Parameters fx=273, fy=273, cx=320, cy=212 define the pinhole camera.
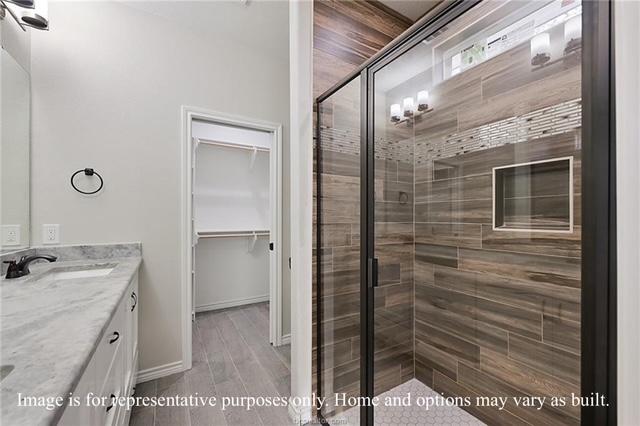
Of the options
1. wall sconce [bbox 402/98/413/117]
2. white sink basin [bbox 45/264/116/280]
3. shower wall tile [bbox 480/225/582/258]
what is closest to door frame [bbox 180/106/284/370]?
white sink basin [bbox 45/264/116/280]

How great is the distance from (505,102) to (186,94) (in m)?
2.26

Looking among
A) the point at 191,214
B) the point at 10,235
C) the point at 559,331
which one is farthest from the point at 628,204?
the point at 10,235

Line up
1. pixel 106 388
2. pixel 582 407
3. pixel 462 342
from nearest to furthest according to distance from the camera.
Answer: pixel 582 407
pixel 106 388
pixel 462 342

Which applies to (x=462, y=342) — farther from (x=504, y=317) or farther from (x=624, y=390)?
(x=624, y=390)

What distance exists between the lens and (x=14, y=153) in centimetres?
154

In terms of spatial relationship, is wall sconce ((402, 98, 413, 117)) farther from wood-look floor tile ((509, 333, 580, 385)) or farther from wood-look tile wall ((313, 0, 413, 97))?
wood-look floor tile ((509, 333, 580, 385))

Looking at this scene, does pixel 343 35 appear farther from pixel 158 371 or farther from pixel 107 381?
pixel 158 371

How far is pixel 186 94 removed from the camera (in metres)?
2.18

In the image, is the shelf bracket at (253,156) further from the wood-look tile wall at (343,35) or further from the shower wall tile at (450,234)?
the shower wall tile at (450,234)

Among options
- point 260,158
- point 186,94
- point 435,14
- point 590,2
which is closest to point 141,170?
point 186,94

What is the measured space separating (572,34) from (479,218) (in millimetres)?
1008

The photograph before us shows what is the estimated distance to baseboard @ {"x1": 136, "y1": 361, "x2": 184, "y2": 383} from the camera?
2002 mm

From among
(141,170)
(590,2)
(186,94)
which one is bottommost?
(141,170)

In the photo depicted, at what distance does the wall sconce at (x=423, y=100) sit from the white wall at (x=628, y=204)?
3.89 feet
